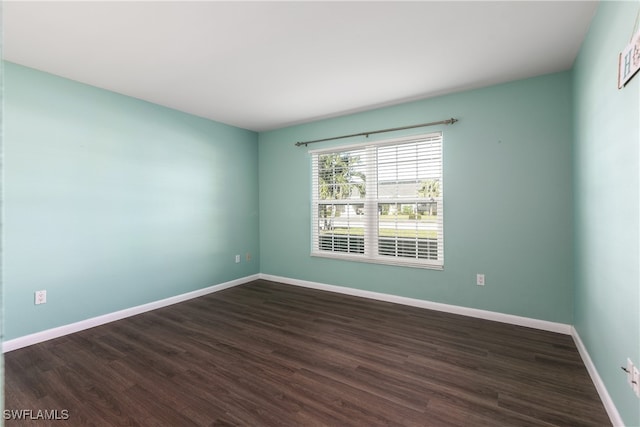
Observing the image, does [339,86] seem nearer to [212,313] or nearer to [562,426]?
[212,313]

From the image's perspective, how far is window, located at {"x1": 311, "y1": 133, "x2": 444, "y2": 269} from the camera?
3.71 meters

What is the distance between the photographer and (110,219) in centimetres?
340

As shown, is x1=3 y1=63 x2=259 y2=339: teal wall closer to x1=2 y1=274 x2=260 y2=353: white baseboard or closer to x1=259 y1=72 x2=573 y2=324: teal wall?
x1=2 y1=274 x2=260 y2=353: white baseboard

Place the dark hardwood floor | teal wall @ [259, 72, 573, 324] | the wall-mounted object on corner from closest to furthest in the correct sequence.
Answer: the wall-mounted object on corner < the dark hardwood floor < teal wall @ [259, 72, 573, 324]

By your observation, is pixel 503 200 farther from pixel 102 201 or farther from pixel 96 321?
pixel 96 321

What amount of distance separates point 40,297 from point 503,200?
4321 mm

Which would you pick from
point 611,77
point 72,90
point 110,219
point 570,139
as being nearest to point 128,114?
point 72,90

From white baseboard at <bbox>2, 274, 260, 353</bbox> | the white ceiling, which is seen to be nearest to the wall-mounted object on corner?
the white ceiling

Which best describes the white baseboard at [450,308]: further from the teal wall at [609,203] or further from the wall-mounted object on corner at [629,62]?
the wall-mounted object on corner at [629,62]

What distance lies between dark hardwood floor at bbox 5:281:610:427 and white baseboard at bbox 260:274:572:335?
0.33 ft

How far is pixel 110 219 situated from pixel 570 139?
4407 millimetres

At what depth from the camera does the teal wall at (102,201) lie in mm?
2848

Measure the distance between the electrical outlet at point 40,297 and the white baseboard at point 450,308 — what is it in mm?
2737

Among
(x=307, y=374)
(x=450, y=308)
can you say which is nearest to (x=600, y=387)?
(x=450, y=308)
